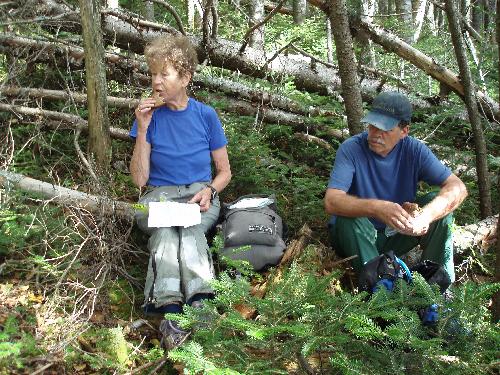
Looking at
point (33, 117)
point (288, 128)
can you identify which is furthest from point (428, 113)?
point (33, 117)

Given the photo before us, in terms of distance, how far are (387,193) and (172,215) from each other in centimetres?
168

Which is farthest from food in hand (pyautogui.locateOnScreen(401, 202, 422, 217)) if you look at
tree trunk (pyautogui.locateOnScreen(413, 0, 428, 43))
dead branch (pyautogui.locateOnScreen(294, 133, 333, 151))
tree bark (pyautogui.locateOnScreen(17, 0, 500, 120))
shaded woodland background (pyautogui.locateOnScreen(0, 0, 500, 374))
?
tree trunk (pyautogui.locateOnScreen(413, 0, 428, 43))

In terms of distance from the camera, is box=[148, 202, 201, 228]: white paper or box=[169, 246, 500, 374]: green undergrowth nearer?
box=[169, 246, 500, 374]: green undergrowth

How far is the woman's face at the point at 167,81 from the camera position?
3.85 meters

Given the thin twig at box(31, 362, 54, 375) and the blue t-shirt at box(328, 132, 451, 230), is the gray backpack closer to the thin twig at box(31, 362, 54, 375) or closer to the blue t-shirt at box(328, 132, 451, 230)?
the blue t-shirt at box(328, 132, 451, 230)

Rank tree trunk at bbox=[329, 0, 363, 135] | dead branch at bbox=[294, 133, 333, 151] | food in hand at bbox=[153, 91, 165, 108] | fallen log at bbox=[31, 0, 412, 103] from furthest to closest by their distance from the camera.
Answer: fallen log at bbox=[31, 0, 412, 103]
dead branch at bbox=[294, 133, 333, 151]
tree trunk at bbox=[329, 0, 363, 135]
food in hand at bbox=[153, 91, 165, 108]

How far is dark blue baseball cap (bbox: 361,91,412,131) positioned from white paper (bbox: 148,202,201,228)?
1425mm

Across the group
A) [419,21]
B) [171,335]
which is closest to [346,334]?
[171,335]

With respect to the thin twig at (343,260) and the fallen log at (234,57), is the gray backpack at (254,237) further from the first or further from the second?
the fallen log at (234,57)

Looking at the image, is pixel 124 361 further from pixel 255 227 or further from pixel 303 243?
pixel 303 243

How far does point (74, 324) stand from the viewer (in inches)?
126

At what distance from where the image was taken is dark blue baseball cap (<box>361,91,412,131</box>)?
3703 millimetres

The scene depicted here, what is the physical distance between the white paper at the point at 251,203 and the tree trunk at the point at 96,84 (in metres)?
1.28

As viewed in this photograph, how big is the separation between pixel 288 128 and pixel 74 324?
3.69m
